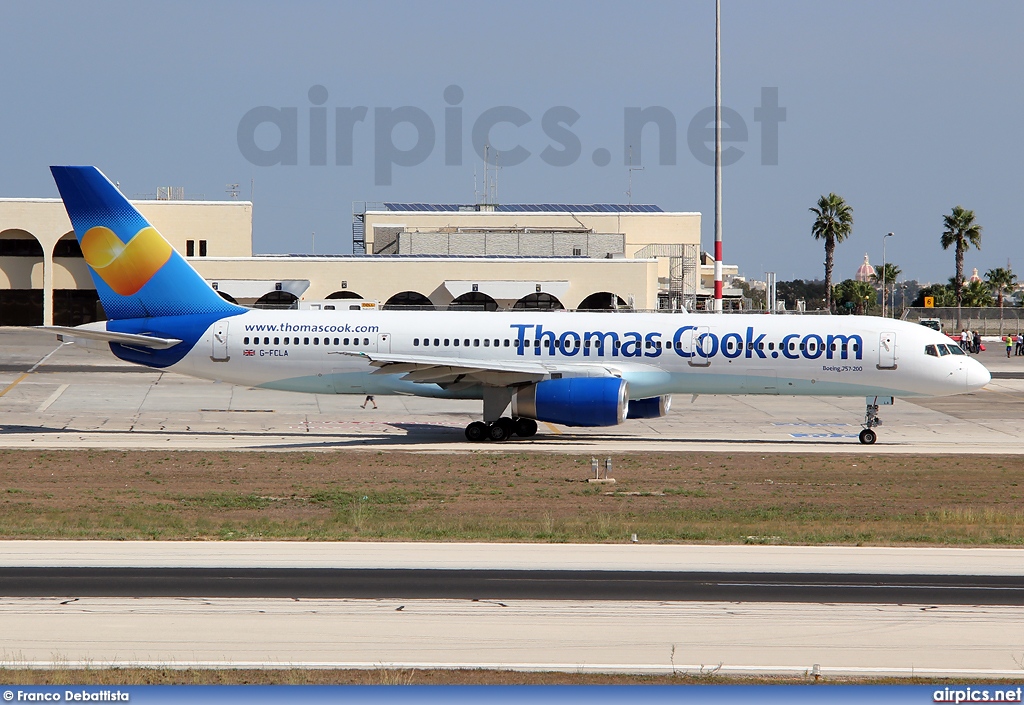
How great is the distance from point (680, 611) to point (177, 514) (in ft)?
39.1

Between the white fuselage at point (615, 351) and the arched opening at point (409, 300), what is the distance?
4372 cm

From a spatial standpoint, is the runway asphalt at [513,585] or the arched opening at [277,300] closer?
the runway asphalt at [513,585]

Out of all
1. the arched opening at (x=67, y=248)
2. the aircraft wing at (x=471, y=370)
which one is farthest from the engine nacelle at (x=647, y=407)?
the arched opening at (x=67, y=248)

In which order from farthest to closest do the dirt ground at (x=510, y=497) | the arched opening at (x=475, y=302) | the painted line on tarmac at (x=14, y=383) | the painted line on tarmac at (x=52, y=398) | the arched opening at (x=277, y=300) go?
1. the arched opening at (x=277, y=300)
2. the arched opening at (x=475, y=302)
3. the painted line on tarmac at (x=14, y=383)
4. the painted line on tarmac at (x=52, y=398)
5. the dirt ground at (x=510, y=497)

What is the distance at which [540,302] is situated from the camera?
82.5m

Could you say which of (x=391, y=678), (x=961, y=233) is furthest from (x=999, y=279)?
(x=391, y=678)

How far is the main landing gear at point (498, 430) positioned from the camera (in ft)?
117

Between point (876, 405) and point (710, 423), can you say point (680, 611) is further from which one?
point (710, 423)

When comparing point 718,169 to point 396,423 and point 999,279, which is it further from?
point 999,279

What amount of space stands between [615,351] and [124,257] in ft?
52.3

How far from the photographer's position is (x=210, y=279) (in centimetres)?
7825

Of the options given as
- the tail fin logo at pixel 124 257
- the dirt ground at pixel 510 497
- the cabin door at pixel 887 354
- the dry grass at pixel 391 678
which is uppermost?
the tail fin logo at pixel 124 257

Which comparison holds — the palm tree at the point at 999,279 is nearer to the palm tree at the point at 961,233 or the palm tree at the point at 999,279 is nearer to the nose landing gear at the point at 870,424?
the palm tree at the point at 961,233

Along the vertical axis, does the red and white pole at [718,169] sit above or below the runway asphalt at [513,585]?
above
